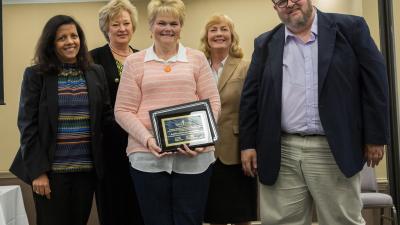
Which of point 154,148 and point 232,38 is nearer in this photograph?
point 154,148

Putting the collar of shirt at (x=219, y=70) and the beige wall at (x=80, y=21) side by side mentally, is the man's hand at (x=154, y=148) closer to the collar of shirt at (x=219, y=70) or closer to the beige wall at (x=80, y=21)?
the collar of shirt at (x=219, y=70)

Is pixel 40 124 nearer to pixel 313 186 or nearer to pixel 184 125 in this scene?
pixel 184 125

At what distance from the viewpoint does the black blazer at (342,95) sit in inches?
77.3

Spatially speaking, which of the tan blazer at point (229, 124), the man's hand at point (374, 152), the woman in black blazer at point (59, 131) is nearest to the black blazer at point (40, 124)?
the woman in black blazer at point (59, 131)

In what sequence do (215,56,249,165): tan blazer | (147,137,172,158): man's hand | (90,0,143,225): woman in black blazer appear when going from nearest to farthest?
(147,137,172,158): man's hand, (90,0,143,225): woman in black blazer, (215,56,249,165): tan blazer

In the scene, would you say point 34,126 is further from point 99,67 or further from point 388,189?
point 388,189

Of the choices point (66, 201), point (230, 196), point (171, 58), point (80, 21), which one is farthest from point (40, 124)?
point (80, 21)

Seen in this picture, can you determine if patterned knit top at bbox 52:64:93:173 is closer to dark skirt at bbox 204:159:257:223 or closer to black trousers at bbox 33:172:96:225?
black trousers at bbox 33:172:96:225

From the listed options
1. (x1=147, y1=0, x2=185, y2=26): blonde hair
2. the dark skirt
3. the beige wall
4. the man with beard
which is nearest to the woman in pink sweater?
(x1=147, y1=0, x2=185, y2=26): blonde hair

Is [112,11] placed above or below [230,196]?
above

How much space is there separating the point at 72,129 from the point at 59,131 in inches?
2.4

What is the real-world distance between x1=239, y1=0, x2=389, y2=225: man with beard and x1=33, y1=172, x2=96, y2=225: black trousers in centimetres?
87

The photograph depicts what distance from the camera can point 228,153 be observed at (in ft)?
8.47

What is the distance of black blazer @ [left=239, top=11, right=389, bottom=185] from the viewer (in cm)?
196
